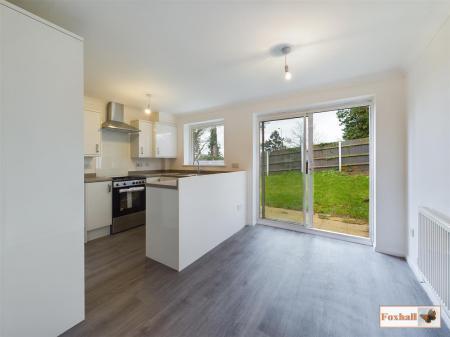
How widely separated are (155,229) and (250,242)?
4.67ft

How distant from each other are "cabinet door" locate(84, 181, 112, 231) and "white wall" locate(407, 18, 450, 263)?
4.06 m

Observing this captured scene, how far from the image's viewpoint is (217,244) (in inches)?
109

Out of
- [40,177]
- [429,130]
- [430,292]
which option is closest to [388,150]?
[429,130]

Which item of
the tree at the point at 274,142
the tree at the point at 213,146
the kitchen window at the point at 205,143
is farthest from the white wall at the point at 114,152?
the tree at the point at 274,142

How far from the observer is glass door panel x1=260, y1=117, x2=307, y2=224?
3355 mm

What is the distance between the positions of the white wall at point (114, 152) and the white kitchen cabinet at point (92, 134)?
14cm

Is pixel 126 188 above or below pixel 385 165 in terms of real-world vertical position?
below

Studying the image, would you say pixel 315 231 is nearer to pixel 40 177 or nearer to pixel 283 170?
pixel 283 170

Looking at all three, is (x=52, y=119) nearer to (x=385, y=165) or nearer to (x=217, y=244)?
(x=217, y=244)

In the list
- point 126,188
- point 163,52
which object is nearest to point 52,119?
point 163,52

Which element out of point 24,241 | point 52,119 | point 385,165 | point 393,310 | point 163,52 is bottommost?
point 393,310

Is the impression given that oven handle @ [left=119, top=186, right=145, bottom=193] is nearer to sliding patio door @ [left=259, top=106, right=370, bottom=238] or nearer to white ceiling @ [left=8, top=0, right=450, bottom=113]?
white ceiling @ [left=8, top=0, right=450, bottom=113]

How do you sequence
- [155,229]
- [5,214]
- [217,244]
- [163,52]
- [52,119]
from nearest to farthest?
1. [5,214]
2. [52,119]
3. [163,52]
4. [155,229]
5. [217,244]

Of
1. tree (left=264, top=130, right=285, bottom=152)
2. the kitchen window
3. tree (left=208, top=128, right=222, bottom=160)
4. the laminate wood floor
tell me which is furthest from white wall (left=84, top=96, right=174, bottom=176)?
tree (left=264, top=130, right=285, bottom=152)
